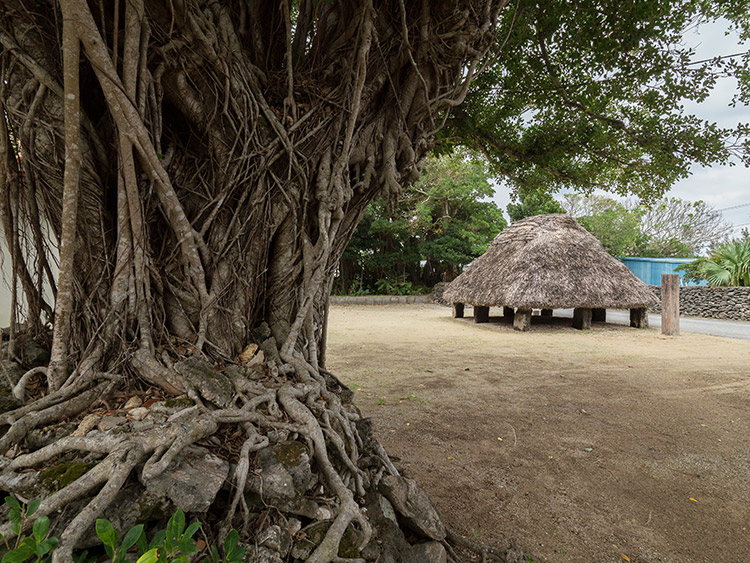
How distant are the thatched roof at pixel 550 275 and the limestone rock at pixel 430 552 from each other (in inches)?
308

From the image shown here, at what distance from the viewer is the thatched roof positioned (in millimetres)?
8984

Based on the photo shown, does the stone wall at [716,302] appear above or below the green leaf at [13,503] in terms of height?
above

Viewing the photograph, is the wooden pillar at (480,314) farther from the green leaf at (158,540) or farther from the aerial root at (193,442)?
the green leaf at (158,540)

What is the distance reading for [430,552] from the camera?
1648 mm

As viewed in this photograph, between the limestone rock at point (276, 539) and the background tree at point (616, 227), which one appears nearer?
the limestone rock at point (276, 539)

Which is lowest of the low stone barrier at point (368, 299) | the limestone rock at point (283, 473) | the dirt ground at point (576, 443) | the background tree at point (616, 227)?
the dirt ground at point (576, 443)

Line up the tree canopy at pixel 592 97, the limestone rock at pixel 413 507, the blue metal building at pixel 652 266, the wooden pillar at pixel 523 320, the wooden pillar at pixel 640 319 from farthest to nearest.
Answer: the blue metal building at pixel 652 266 < the wooden pillar at pixel 640 319 < the wooden pillar at pixel 523 320 < the tree canopy at pixel 592 97 < the limestone rock at pixel 413 507

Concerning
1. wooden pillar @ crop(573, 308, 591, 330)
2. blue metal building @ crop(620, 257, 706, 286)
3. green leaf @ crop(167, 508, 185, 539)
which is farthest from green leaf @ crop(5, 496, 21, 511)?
blue metal building @ crop(620, 257, 706, 286)

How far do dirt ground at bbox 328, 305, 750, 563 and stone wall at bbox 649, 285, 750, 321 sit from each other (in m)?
7.73

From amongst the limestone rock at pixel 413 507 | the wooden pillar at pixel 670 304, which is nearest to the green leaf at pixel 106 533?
the limestone rock at pixel 413 507

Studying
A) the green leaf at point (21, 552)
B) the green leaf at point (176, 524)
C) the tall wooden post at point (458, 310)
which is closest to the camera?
the green leaf at point (21, 552)

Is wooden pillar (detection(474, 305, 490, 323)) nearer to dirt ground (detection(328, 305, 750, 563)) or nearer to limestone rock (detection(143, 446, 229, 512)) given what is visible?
dirt ground (detection(328, 305, 750, 563))

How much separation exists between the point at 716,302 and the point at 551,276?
7977 millimetres

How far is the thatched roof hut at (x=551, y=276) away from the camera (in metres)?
8.98
